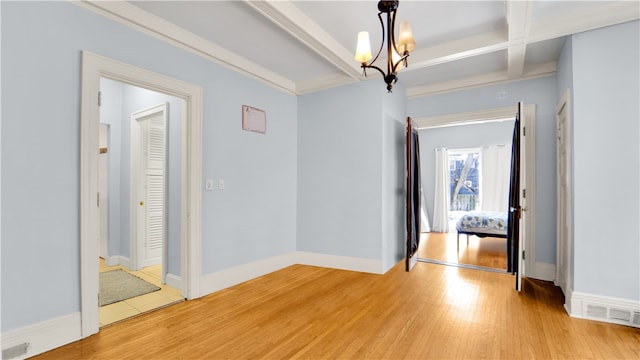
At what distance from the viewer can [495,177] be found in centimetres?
722

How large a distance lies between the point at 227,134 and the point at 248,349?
88.9 inches

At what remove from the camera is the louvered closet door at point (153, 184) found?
4.22m

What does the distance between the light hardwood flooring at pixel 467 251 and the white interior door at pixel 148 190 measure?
415 centimetres

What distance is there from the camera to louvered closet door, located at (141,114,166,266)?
422cm

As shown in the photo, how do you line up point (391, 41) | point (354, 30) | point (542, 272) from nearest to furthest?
point (391, 41)
point (354, 30)
point (542, 272)

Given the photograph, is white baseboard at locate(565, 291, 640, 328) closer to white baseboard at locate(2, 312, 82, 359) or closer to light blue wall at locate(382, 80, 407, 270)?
light blue wall at locate(382, 80, 407, 270)

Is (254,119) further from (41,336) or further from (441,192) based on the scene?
(441,192)

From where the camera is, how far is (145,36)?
2.67m

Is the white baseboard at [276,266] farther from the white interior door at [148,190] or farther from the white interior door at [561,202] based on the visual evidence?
the white interior door at [561,202]

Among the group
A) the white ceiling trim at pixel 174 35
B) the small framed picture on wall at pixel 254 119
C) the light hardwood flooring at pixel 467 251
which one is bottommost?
the light hardwood flooring at pixel 467 251

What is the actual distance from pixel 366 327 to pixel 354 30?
9.22 feet

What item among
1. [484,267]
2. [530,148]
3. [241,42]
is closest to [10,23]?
[241,42]

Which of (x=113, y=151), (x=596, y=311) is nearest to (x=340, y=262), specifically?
(x=596, y=311)

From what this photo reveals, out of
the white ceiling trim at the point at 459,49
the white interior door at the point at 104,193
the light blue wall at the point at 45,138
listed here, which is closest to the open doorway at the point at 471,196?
the white ceiling trim at the point at 459,49
